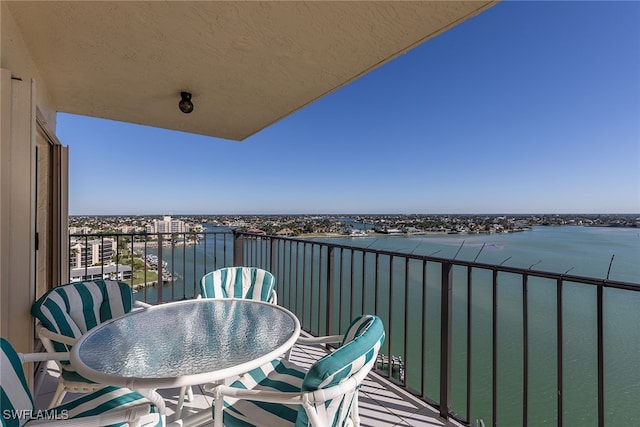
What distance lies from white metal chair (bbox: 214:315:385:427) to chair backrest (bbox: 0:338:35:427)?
655mm

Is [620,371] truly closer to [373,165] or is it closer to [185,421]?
[185,421]

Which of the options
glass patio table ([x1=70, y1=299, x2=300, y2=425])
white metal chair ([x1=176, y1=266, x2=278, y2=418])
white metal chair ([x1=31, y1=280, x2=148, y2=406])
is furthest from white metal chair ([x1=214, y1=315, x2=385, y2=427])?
white metal chair ([x1=176, y1=266, x2=278, y2=418])

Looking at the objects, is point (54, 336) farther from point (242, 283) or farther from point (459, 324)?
point (459, 324)

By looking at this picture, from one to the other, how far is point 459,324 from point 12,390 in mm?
9941

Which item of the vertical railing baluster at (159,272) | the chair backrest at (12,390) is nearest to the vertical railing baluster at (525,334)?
the chair backrest at (12,390)

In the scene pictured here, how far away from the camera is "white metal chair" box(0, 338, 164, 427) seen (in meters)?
0.98

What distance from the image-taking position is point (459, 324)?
8.93 metres

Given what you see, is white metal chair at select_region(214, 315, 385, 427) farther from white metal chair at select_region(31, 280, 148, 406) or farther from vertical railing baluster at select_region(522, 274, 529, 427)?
vertical railing baluster at select_region(522, 274, 529, 427)

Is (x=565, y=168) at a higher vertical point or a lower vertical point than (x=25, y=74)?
higher

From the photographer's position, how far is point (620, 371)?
4.88 metres

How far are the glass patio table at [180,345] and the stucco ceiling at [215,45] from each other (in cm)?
185

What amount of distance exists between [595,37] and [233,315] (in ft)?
39.1

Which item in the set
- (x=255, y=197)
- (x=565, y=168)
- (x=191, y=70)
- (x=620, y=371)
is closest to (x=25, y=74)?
(x=191, y=70)

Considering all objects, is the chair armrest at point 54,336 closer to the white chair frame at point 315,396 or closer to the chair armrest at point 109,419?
the chair armrest at point 109,419
